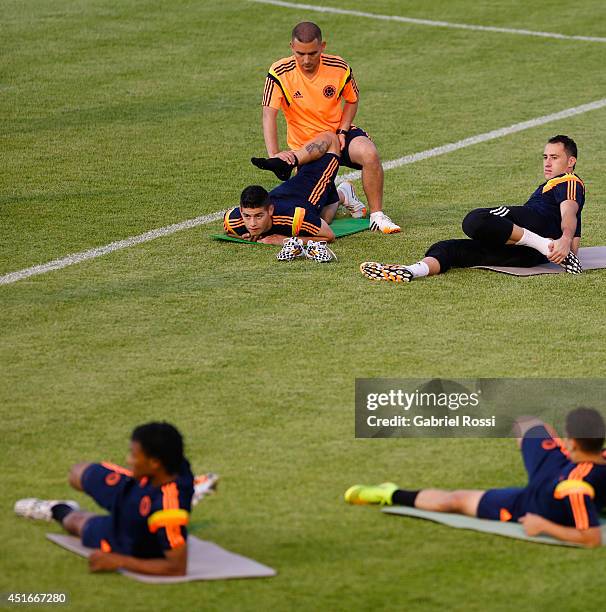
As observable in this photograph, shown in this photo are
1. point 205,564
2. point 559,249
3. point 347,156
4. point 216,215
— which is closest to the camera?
point 205,564

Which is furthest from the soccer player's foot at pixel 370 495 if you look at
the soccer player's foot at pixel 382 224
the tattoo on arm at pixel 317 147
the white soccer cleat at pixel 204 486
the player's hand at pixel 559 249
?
the tattoo on arm at pixel 317 147

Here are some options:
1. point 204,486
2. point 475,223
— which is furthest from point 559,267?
point 204,486

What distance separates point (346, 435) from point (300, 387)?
732mm

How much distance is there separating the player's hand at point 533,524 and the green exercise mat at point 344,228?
213 inches

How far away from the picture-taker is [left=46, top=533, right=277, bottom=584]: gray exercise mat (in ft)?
19.4

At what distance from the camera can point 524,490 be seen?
6.45m

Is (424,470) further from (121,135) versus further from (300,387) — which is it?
(121,135)

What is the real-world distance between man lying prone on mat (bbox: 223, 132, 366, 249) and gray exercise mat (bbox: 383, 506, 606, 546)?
15.7ft

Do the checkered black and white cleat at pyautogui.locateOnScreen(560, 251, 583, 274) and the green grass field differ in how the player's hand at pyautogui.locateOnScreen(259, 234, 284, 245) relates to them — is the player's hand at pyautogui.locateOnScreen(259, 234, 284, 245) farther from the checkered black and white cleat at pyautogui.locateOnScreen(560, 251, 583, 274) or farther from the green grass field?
the checkered black and white cleat at pyautogui.locateOnScreen(560, 251, 583, 274)

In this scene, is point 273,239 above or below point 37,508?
above

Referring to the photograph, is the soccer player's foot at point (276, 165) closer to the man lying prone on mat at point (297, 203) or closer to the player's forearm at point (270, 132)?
the man lying prone on mat at point (297, 203)

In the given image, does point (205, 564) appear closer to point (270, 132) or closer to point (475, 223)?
point (475, 223)

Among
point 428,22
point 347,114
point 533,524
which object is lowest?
point 533,524

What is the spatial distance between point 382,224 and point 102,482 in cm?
583
